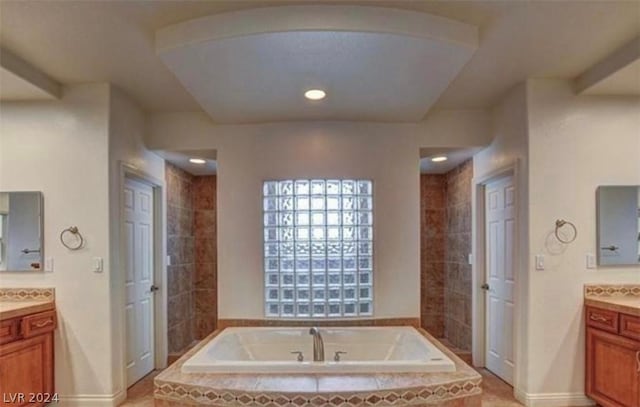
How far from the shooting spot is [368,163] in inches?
162

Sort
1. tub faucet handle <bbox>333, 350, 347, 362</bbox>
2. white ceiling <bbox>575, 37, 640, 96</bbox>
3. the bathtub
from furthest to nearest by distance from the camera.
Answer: tub faucet handle <bbox>333, 350, 347, 362</bbox>
the bathtub
white ceiling <bbox>575, 37, 640, 96</bbox>

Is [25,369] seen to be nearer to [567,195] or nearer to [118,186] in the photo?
[118,186]

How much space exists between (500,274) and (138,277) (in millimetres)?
3258

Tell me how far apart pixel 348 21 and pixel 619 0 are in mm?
1343

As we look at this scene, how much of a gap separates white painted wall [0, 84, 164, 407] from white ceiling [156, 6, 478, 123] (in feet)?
3.02

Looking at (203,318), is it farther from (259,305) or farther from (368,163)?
(368,163)

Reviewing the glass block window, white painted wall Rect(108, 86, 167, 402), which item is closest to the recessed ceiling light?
the glass block window

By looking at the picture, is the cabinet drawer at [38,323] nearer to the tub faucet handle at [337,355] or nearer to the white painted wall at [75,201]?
the white painted wall at [75,201]

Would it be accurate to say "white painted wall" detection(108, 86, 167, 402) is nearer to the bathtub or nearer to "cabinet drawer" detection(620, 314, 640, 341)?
the bathtub

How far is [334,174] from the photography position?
4094 mm

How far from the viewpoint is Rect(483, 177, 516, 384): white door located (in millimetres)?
3918

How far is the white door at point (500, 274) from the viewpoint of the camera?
3.92 metres

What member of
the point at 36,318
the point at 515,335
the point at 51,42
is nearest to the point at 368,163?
the point at 515,335

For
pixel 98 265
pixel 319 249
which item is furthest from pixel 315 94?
pixel 98 265
